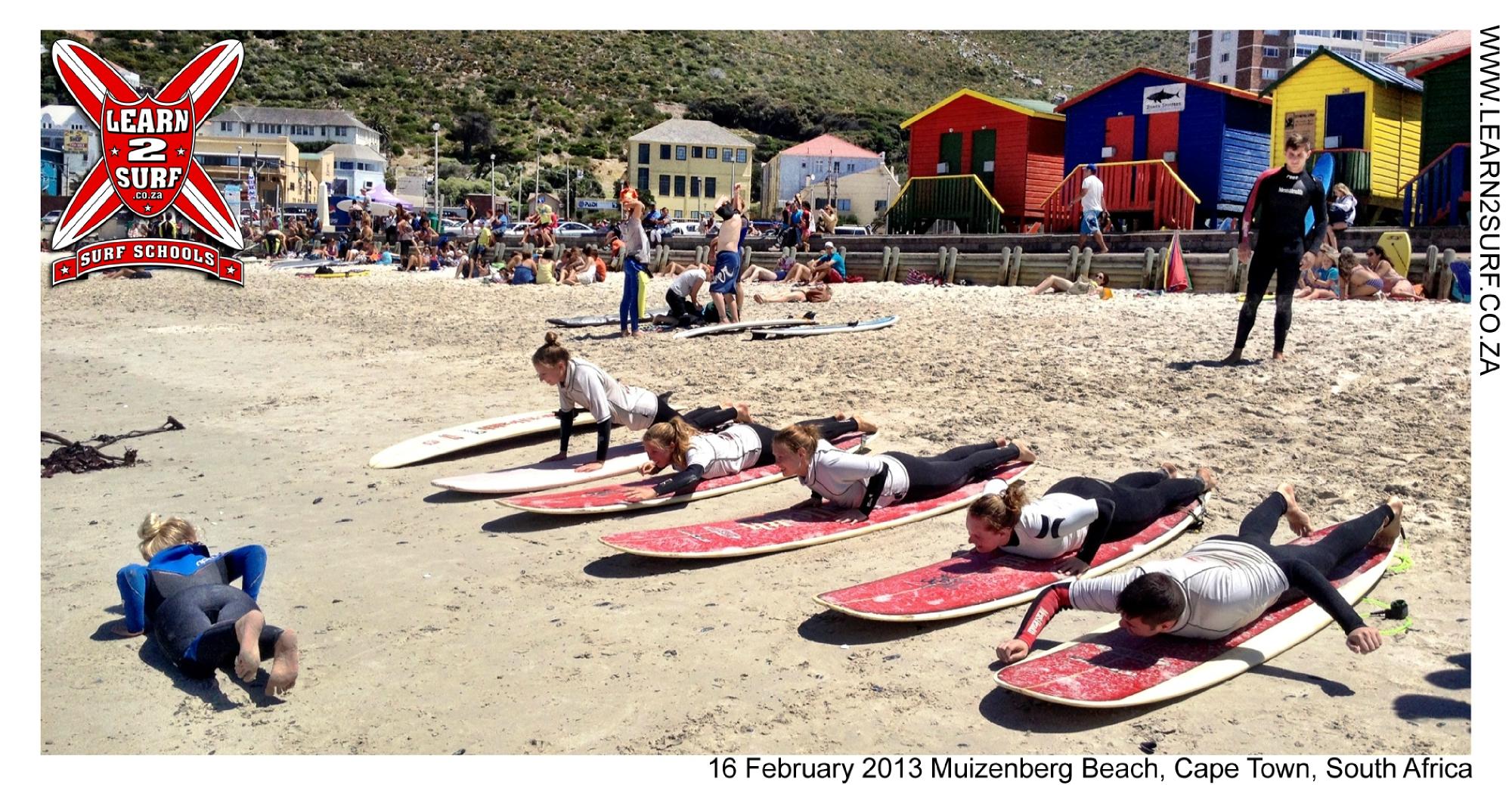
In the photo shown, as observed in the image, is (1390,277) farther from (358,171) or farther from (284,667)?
(358,171)

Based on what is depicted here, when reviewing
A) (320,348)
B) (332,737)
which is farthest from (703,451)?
(320,348)

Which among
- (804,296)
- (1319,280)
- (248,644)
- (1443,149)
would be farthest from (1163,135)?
(248,644)

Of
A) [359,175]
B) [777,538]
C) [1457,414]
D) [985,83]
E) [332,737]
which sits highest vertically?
[985,83]

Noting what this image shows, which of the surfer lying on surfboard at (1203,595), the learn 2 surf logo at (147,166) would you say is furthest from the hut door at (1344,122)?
the learn 2 surf logo at (147,166)

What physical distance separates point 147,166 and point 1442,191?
16128mm

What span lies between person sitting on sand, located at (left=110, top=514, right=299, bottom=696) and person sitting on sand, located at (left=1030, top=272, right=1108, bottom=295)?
37.0 ft

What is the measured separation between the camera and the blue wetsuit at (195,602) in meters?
4.61

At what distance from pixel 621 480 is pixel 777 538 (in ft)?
5.72

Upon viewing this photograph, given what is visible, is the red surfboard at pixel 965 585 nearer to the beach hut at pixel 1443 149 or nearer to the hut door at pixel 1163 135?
the beach hut at pixel 1443 149

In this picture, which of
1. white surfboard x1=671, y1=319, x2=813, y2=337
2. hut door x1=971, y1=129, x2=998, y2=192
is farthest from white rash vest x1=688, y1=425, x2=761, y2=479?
hut door x1=971, y1=129, x2=998, y2=192

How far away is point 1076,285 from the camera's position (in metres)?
14.4

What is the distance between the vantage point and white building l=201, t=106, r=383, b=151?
4003 centimetres

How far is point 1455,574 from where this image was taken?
5.36 meters
